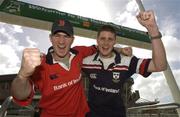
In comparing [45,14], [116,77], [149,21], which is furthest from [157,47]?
[45,14]

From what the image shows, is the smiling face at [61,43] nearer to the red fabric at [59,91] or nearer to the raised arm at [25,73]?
the red fabric at [59,91]

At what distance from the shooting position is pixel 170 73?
8.20 meters

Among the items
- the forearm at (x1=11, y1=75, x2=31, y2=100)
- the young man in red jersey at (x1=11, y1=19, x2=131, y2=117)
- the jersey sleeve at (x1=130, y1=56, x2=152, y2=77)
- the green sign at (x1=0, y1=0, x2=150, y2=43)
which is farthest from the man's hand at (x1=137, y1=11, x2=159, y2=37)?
the green sign at (x1=0, y1=0, x2=150, y2=43)

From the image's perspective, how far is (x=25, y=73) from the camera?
2711 mm

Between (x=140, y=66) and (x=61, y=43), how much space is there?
895 millimetres

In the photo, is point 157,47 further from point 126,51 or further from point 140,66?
point 126,51

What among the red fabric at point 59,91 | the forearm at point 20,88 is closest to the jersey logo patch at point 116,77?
the red fabric at point 59,91

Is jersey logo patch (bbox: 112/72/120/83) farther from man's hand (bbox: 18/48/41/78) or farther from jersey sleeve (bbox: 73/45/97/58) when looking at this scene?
man's hand (bbox: 18/48/41/78)

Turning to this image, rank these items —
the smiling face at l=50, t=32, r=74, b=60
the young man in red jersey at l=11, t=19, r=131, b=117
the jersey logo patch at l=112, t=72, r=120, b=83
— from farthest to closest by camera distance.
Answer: the jersey logo patch at l=112, t=72, r=120, b=83, the smiling face at l=50, t=32, r=74, b=60, the young man in red jersey at l=11, t=19, r=131, b=117

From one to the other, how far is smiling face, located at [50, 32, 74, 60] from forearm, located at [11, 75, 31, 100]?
51cm

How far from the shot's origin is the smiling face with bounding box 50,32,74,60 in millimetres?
3505

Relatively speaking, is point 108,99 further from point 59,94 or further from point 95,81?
point 59,94

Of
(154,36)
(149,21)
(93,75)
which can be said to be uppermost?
(149,21)

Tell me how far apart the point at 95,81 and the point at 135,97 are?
17.0 meters
